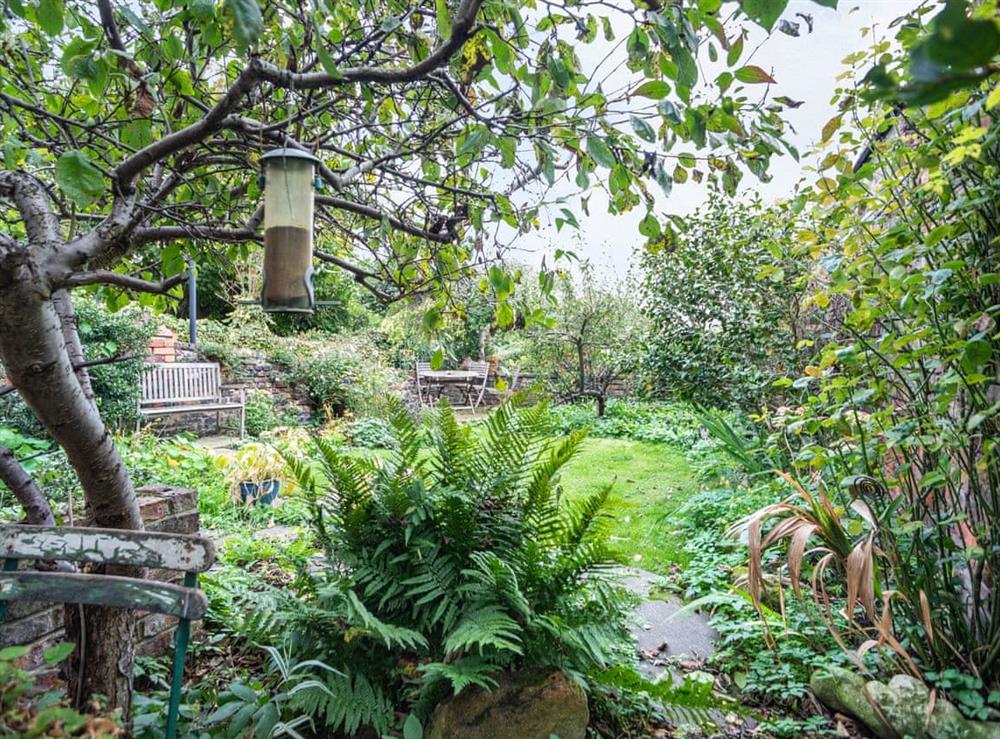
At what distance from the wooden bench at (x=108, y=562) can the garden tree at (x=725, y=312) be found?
3.62 m

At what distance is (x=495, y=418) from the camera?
2135 mm

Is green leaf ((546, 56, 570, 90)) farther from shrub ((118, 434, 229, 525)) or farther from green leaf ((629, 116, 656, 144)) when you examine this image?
shrub ((118, 434, 229, 525))

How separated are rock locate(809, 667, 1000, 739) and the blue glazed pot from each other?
3.76 metres

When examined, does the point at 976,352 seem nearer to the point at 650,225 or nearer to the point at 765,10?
the point at 650,225

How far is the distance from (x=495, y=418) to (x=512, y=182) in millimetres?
913

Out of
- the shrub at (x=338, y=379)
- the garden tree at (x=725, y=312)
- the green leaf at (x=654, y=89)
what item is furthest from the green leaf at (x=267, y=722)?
the shrub at (x=338, y=379)

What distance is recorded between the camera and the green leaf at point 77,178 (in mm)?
1008

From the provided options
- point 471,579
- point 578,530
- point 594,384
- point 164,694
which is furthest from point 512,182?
point 594,384

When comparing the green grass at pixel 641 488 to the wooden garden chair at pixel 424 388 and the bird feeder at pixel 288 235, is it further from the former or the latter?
the wooden garden chair at pixel 424 388

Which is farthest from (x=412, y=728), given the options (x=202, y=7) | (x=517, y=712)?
(x=202, y=7)

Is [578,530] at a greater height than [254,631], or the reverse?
[578,530]

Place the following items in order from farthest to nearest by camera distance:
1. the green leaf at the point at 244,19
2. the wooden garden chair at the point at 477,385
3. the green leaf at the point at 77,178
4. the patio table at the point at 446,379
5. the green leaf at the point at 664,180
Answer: the wooden garden chair at the point at 477,385 < the patio table at the point at 446,379 < the green leaf at the point at 664,180 < the green leaf at the point at 77,178 < the green leaf at the point at 244,19

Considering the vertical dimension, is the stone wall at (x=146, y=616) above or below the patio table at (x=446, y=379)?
below

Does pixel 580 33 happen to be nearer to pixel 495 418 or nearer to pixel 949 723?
pixel 495 418
